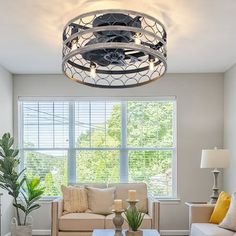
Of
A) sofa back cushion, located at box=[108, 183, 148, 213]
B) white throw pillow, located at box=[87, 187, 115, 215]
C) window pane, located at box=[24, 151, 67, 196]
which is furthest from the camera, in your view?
window pane, located at box=[24, 151, 67, 196]

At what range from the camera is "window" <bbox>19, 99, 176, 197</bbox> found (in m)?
5.94

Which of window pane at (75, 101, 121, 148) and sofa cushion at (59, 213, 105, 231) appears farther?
window pane at (75, 101, 121, 148)

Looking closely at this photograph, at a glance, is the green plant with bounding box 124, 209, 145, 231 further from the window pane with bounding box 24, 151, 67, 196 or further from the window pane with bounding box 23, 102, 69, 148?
the window pane with bounding box 23, 102, 69, 148

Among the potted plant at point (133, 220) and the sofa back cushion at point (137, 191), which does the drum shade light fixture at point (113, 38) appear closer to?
the potted plant at point (133, 220)

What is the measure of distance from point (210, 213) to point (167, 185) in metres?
1.36

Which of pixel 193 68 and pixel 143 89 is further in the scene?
pixel 143 89

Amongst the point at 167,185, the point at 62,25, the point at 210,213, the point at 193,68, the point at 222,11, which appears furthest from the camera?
the point at 167,185

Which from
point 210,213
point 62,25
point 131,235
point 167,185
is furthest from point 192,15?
point 167,185

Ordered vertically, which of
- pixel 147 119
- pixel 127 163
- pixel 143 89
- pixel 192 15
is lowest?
pixel 127 163

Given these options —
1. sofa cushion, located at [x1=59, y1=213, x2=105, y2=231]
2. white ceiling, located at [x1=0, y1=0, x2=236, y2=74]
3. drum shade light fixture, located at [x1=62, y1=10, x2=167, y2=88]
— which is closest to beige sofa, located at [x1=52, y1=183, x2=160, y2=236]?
sofa cushion, located at [x1=59, y1=213, x2=105, y2=231]

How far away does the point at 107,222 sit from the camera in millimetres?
4805

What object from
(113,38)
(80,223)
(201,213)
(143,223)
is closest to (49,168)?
(80,223)

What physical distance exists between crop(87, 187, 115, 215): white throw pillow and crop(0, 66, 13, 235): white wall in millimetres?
1310

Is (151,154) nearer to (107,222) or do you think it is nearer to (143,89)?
(143,89)
